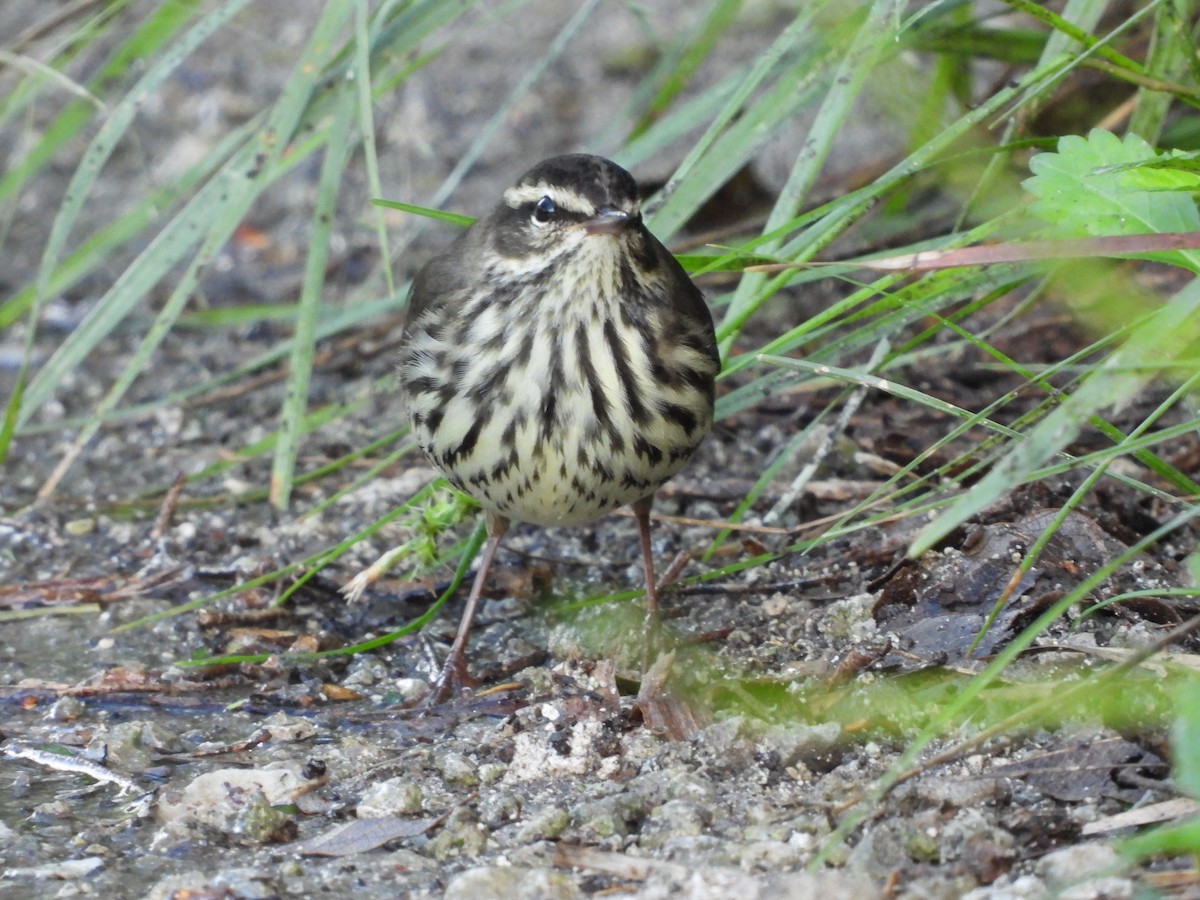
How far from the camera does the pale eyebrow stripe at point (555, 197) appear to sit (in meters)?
3.70

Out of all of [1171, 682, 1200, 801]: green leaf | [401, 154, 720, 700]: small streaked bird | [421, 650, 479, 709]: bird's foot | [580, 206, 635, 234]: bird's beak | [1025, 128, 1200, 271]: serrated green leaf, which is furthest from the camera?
[421, 650, 479, 709]: bird's foot

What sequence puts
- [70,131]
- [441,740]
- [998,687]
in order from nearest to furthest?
[998,687] → [441,740] → [70,131]

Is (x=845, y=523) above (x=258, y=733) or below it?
above

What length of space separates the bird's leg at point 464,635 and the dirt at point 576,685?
0.23 feet

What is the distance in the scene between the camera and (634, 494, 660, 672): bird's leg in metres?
3.92

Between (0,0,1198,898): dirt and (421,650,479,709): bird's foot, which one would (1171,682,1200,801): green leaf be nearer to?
(0,0,1198,898): dirt

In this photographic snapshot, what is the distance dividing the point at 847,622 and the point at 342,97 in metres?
1.98

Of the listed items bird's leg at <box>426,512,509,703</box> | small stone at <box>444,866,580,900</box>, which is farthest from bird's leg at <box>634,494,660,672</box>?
small stone at <box>444,866,580,900</box>

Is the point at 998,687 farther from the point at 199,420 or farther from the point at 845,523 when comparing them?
the point at 199,420

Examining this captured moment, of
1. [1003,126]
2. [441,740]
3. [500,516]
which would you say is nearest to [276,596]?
[500,516]

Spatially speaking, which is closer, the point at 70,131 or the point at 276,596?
the point at 276,596

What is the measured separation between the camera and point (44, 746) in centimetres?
369

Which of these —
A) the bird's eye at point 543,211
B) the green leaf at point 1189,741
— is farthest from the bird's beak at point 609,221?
the green leaf at point 1189,741

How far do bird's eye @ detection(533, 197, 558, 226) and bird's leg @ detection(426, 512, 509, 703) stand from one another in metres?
0.92
